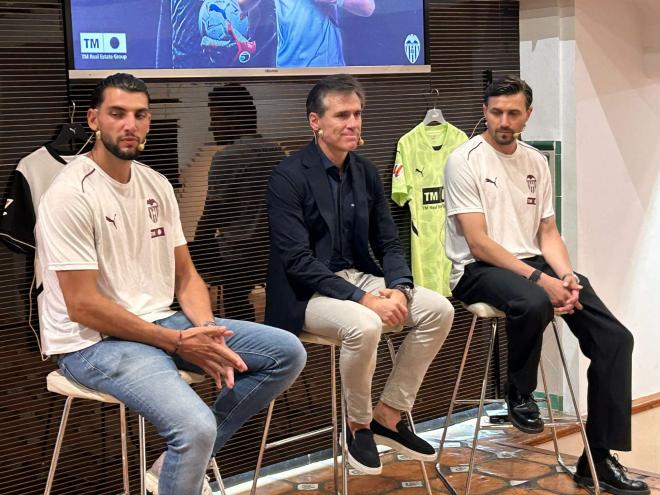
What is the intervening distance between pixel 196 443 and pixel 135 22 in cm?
161

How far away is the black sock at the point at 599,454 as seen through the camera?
405cm

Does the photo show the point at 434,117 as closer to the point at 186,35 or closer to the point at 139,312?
the point at 186,35

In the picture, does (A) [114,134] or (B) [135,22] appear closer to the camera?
(A) [114,134]

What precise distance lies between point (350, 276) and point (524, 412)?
31.0 inches

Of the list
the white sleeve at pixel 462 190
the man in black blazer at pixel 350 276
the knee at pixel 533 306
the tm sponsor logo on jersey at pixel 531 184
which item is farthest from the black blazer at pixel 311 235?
the tm sponsor logo on jersey at pixel 531 184

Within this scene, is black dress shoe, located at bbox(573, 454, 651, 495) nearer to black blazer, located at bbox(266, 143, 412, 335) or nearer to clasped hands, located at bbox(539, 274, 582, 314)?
clasped hands, located at bbox(539, 274, 582, 314)

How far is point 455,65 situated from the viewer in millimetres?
4863

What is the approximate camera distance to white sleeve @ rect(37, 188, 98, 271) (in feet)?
10.2

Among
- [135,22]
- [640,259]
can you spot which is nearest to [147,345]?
[135,22]

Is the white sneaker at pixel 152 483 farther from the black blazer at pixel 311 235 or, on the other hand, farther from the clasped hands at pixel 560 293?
the clasped hands at pixel 560 293

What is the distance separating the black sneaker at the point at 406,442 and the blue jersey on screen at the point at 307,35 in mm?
1463

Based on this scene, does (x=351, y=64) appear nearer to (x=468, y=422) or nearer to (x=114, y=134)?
(x=114, y=134)

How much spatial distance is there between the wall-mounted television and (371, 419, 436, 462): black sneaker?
1.43m

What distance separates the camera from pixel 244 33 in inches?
161
